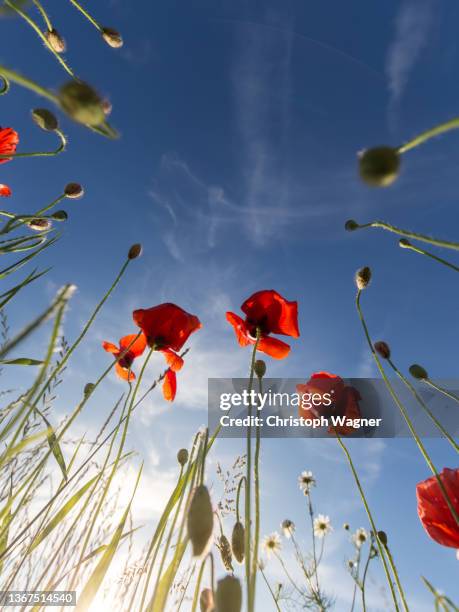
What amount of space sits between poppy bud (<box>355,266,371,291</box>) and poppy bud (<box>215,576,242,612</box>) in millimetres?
761

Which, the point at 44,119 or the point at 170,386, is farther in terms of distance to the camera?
the point at 170,386

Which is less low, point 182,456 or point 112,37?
point 112,37

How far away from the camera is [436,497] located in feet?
3.56

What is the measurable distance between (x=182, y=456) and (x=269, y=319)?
2.11 ft

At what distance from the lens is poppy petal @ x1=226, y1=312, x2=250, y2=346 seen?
60.9 inches

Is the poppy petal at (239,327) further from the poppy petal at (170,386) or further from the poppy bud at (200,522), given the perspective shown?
the poppy bud at (200,522)

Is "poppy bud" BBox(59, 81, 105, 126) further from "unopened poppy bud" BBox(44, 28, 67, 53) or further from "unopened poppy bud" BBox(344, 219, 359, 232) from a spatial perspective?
"unopened poppy bud" BBox(44, 28, 67, 53)

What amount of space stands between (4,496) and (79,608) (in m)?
0.50

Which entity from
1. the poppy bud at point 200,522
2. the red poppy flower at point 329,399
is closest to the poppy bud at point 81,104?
the poppy bud at point 200,522

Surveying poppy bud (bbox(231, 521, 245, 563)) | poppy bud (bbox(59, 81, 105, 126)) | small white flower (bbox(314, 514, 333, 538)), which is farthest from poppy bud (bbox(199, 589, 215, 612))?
small white flower (bbox(314, 514, 333, 538))

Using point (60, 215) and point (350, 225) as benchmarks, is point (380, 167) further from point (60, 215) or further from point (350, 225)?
point (60, 215)

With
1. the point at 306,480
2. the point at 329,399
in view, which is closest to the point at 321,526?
the point at 306,480

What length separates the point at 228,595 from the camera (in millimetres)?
533

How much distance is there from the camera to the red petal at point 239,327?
5.08ft
